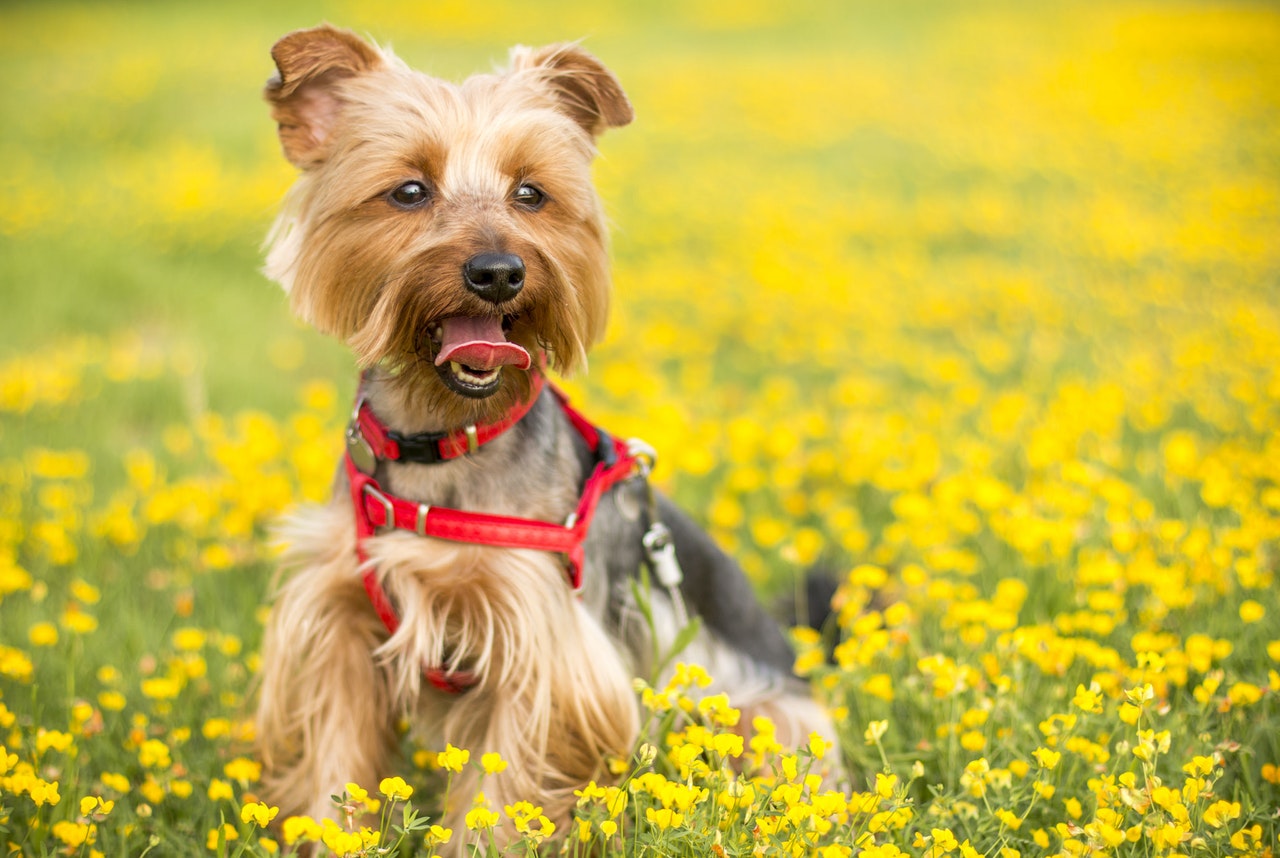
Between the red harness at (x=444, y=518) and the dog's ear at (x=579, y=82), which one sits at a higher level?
the dog's ear at (x=579, y=82)

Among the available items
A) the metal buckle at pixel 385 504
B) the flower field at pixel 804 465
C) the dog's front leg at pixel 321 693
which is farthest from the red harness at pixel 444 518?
the flower field at pixel 804 465

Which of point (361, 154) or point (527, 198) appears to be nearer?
point (361, 154)

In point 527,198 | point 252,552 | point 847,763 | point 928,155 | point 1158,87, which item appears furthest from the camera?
point 1158,87

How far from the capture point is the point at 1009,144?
14.4 meters

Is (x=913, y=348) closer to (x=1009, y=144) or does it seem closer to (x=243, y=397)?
(x=243, y=397)

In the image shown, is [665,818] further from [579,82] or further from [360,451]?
[579,82]

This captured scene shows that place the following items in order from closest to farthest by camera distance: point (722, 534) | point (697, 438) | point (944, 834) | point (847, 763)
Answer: point (944, 834) → point (847, 763) → point (722, 534) → point (697, 438)

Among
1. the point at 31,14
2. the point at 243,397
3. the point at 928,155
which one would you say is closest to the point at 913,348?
the point at 243,397

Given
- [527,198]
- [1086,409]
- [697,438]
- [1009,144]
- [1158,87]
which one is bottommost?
[697,438]

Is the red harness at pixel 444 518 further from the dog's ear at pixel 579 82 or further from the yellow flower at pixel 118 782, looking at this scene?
the dog's ear at pixel 579 82

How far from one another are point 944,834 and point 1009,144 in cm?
1387

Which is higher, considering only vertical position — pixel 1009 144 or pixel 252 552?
pixel 1009 144

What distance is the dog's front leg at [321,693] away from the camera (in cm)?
297

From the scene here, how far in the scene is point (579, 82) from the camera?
322 centimetres
